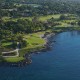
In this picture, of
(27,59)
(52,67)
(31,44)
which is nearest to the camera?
(52,67)

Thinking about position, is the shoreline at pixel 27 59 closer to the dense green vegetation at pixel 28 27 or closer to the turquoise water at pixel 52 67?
the dense green vegetation at pixel 28 27

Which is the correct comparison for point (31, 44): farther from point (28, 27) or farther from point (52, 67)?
point (28, 27)

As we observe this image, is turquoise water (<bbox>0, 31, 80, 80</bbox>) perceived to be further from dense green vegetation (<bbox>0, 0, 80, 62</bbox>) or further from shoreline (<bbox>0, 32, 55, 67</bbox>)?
dense green vegetation (<bbox>0, 0, 80, 62</bbox>)

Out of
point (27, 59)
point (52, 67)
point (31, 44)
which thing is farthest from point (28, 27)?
point (52, 67)

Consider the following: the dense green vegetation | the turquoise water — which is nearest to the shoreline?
the dense green vegetation

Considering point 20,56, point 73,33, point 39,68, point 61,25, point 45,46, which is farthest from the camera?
point 61,25

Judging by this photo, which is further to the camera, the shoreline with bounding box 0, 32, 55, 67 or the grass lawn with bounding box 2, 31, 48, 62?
the grass lawn with bounding box 2, 31, 48, 62

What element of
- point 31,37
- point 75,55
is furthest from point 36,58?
point 31,37

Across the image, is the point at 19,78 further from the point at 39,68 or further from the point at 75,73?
the point at 75,73
